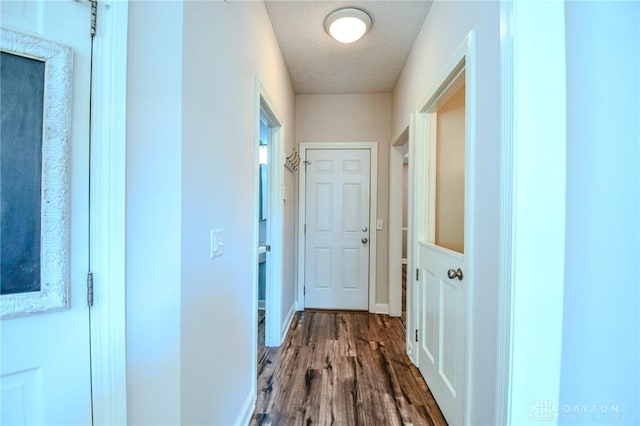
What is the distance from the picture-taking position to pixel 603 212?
0.84m

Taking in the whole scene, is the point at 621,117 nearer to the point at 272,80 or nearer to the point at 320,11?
the point at 320,11

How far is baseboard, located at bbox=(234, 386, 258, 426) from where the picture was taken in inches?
56.9

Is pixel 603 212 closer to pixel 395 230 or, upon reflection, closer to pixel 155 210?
pixel 155 210

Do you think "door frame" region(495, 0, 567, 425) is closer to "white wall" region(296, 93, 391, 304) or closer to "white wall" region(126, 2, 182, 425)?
"white wall" region(126, 2, 182, 425)

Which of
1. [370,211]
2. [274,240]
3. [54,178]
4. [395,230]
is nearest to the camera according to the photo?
[54,178]

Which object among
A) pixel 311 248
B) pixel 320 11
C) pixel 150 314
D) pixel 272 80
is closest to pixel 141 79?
pixel 150 314

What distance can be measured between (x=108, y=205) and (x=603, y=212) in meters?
1.58

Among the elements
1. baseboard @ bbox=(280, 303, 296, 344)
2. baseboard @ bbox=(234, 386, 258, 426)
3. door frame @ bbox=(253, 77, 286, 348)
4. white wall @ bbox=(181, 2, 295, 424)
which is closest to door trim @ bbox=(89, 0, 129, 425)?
white wall @ bbox=(181, 2, 295, 424)

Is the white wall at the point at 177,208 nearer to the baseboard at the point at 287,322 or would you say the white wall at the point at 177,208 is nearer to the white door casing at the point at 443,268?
the white door casing at the point at 443,268

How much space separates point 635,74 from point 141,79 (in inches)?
62.5

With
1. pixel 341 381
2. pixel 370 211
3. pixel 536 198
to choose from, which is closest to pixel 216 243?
pixel 536 198

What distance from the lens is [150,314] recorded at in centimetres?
92

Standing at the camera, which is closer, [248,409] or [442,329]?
[248,409]

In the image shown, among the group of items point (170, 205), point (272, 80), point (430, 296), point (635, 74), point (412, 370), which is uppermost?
point (272, 80)
